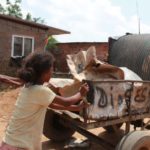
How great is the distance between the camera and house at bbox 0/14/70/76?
52.5 feet

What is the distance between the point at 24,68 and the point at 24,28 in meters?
14.0

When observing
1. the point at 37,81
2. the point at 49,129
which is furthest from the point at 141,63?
the point at 37,81

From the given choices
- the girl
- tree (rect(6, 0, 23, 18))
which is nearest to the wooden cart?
the girl

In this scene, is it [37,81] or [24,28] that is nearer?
[37,81]

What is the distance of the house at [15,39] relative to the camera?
1599 centimetres

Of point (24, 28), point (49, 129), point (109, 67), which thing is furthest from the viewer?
point (24, 28)

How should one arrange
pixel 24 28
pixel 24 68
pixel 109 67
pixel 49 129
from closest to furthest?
1. pixel 24 68
2. pixel 109 67
3. pixel 49 129
4. pixel 24 28

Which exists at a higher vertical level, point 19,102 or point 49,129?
point 19,102

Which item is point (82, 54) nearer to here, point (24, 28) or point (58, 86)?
point (58, 86)

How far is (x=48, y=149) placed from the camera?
6559 millimetres

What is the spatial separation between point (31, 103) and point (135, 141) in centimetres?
213

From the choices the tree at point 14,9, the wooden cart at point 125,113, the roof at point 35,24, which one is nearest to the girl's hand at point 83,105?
the wooden cart at point 125,113

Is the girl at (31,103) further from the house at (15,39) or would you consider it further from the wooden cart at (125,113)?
the house at (15,39)

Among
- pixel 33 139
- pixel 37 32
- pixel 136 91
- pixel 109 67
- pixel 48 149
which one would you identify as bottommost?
pixel 48 149
